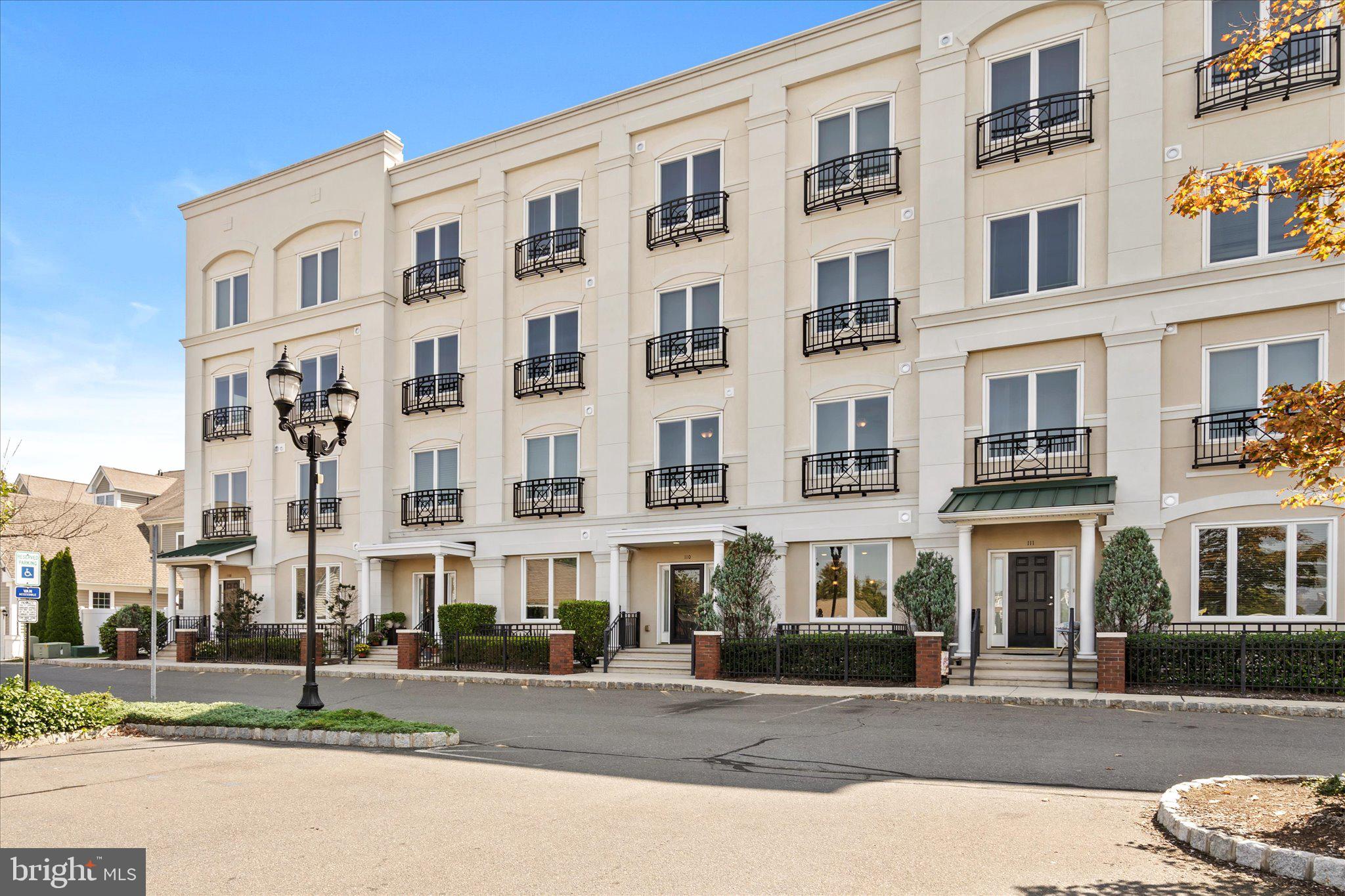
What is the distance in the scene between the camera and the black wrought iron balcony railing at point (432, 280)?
30.1 metres

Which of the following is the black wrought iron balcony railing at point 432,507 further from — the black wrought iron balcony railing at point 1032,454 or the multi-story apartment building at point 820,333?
the black wrought iron balcony railing at point 1032,454

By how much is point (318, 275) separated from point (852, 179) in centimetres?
1813

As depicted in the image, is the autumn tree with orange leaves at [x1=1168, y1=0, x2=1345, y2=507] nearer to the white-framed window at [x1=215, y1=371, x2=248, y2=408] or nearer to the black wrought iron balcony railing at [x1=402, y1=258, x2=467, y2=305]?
the black wrought iron balcony railing at [x1=402, y1=258, x2=467, y2=305]

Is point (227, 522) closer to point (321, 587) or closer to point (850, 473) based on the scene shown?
point (321, 587)

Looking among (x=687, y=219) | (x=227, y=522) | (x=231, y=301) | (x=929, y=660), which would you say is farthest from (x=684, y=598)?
(x=231, y=301)

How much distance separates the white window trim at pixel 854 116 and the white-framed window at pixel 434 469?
1362cm

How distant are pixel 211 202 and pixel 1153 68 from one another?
30043 millimetres

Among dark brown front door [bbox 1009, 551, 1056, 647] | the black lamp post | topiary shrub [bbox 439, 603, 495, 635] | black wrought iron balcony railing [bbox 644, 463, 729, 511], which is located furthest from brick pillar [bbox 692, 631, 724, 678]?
the black lamp post

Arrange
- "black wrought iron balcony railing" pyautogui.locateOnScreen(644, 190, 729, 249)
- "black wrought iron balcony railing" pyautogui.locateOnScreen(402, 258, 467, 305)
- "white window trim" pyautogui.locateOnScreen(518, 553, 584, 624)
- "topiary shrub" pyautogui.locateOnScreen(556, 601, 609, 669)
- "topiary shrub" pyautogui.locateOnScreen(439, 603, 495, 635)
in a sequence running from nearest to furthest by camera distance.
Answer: "topiary shrub" pyautogui.locateOnScreen(556, 601, 609, 669)
"black wrought iron balcony railing" pyautogui.locateOnScreen(644, 190, 729, 249)
"topiary shrub" pyautogui.locateOnScreen(439, 603, 495, 635)
"white window trim" pyautogui.locateOnScreen(518, 553, 584, 624)
"black wrought iron balcony railing" pyautogui.locateOnScreen(402, 258, 467, 305)

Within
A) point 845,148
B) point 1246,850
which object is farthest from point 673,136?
point 1246,850

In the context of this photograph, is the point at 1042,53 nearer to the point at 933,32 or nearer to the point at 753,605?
the point at 933,32

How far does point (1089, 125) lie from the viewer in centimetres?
2102

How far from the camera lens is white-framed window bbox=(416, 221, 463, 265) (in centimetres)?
3055

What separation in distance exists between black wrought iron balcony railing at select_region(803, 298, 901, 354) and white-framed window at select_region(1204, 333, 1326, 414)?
6461mm
